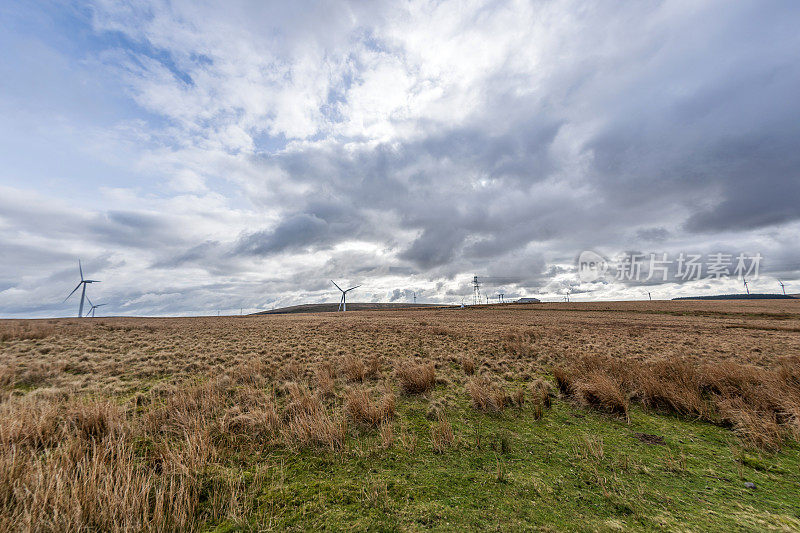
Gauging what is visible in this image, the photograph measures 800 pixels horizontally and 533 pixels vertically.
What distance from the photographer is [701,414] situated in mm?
7402

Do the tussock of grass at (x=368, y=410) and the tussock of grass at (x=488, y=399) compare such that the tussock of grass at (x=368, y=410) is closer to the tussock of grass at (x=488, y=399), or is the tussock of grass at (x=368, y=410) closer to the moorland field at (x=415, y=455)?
the moorland field at (x=415, y=455)

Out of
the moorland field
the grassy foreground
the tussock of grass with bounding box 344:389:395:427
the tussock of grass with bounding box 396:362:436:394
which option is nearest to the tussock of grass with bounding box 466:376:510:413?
the moorland field

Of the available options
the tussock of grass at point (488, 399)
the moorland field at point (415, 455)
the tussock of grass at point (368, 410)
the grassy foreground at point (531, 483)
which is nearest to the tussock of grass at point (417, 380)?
the moorland field at point (415, 455)

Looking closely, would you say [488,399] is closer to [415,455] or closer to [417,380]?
[417,380]

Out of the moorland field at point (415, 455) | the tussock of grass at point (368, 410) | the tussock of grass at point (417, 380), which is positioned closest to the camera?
the moorland field at point (415, 455)

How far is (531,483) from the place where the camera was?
476 centimetres

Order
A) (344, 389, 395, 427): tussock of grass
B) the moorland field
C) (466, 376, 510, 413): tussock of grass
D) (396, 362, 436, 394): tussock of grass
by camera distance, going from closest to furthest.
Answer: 1. the moorland field
2. (344, 389, 395, 427): tussock of grass
3. (466, 376, 510, 413): tussock of grass
4. (396, 362, 436, 394): tussock of grass

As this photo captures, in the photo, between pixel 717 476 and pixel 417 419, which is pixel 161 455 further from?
pixel 717 476

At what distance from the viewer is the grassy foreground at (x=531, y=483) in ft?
13.0

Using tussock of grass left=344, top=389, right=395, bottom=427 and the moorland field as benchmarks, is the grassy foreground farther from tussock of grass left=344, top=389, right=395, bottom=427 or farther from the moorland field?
tussock of grass left=344, top=389, right=395, bottom=427

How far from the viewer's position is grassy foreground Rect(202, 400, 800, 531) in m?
3.95

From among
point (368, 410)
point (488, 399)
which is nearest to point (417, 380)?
point (488, 399)

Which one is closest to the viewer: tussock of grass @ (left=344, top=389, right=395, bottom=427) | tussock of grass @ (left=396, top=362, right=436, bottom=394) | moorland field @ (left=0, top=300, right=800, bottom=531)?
moorland field @ (left=0, top=300, right=800, bottom=531)

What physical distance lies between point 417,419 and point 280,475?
358 cm
